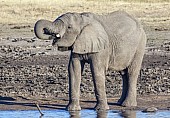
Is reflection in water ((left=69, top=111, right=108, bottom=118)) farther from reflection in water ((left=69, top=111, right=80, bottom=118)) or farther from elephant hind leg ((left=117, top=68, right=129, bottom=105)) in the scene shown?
elephant hind leg ((left=117, top=68, right=129, bottom=105))

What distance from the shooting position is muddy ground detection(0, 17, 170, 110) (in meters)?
16.3

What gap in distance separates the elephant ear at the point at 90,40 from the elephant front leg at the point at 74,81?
10.0 inches

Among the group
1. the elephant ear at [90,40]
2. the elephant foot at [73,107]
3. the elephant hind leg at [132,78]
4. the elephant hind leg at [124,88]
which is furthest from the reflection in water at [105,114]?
the elephant ear at [90,40]

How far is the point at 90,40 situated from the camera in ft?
49.4

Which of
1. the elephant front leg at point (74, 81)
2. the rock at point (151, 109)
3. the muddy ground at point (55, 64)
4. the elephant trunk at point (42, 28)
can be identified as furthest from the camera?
the muddy ground at point (55, 64)

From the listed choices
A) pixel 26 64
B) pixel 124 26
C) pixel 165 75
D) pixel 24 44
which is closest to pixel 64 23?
pixel 124 26

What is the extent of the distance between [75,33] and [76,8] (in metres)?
24.0

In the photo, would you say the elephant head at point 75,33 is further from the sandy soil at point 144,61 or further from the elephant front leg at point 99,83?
the sandy soil at point 144,61

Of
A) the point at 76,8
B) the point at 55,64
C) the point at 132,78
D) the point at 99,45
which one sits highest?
the point at 99,45

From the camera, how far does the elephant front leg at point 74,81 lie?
15102mm

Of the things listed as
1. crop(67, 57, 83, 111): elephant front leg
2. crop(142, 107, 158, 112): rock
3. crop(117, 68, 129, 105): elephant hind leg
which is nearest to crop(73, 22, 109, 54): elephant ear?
crop(67, 57, 83, 111): elephant front leg

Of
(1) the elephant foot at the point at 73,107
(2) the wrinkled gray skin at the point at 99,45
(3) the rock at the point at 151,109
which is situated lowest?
(3) the rock at the point at 151,109

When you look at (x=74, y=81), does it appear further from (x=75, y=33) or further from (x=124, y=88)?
(x=124, y=88)

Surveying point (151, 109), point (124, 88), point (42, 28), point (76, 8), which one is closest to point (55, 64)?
point (124, 88)
